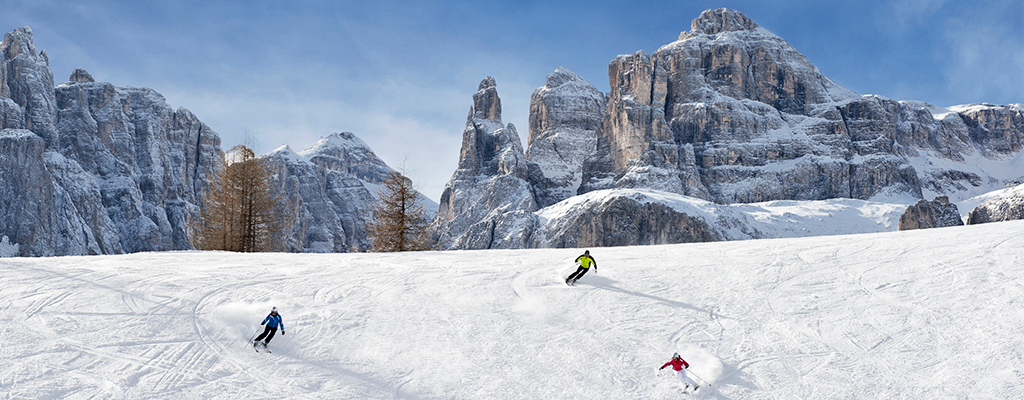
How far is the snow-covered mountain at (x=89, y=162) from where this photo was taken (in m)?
119

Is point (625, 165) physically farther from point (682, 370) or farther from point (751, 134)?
point (682, 370)

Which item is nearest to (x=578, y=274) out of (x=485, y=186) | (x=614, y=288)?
(x=614, y=288)

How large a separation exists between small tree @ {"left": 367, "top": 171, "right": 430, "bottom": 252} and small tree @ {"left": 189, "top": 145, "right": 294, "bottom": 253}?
7.70 meters

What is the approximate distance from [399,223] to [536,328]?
26175 mm

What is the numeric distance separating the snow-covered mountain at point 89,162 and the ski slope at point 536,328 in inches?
4313

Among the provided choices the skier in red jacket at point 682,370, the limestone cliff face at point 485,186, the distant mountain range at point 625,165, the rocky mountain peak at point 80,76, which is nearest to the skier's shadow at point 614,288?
the skier in red jacket at point 682,370

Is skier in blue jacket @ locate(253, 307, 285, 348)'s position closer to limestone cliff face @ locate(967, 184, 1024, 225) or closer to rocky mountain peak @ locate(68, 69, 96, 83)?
limestone cliff face @ locate(967, 184, 1024, 225)

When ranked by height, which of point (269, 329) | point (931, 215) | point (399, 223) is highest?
point (931, 215)

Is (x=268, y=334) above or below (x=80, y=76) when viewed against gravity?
below

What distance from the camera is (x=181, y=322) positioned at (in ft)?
43.1

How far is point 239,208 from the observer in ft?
124

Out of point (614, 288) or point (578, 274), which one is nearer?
point (614, 288)

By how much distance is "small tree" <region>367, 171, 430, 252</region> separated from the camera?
37.7 metres

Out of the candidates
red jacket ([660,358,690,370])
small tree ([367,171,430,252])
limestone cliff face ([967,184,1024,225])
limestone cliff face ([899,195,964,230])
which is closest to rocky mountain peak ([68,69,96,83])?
small tree ([367,171,430,252])
